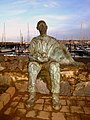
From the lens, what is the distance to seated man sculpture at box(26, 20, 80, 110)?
359 centimetres

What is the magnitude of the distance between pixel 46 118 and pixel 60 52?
1464mm

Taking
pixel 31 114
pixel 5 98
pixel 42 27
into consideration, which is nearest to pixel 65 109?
pixel 31 114

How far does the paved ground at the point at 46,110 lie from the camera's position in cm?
Result: 316

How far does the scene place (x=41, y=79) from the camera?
14.9ft

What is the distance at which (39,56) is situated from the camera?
3732mm

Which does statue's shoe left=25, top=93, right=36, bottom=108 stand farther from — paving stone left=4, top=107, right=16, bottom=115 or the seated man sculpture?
paving stone left=4, top=107, right=16, bottom=115

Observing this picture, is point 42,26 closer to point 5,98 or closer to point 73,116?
point 5,98

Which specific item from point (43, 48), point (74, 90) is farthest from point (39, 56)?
point (74, 90)

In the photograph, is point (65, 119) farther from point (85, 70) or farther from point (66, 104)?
point (85, 70)

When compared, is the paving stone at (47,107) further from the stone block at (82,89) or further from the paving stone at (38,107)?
the stone block at (82,89)

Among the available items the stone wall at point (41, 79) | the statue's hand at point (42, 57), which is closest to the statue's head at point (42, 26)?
the statue's hand at point (42, 57)

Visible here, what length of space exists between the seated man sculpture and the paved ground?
16 cm

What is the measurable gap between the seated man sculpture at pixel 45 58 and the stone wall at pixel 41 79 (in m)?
0.65

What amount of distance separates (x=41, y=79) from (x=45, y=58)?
97cm
